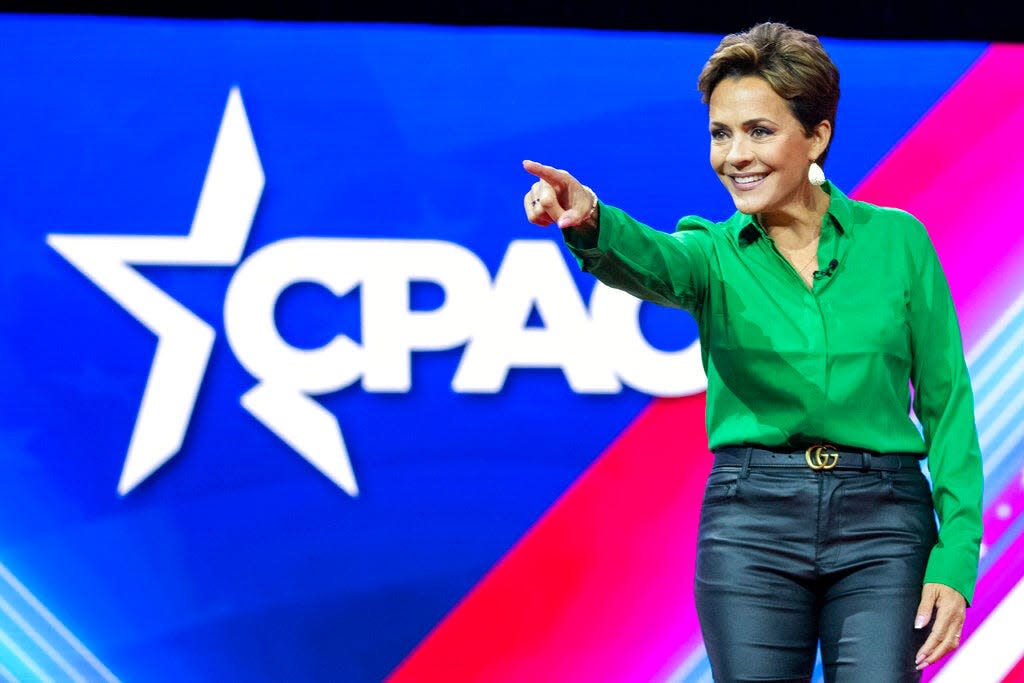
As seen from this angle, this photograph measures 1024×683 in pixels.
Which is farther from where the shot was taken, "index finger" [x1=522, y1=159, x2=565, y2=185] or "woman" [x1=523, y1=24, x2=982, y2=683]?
"woman" [x1=523, y1=24, x2=982, y2=683]

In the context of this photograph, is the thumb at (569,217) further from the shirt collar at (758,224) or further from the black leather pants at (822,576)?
the black leather pants at (822,576)

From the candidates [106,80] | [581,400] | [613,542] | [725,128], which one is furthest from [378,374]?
[725,128]

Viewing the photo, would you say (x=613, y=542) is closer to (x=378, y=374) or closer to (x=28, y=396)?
(x=378, y=374)

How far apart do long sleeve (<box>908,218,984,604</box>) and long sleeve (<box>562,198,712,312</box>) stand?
11.6 inches

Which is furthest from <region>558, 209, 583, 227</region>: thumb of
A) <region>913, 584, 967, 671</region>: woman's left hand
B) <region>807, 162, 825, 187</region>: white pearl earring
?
<region>913, 584, 967, 671</region>: woman's left hand

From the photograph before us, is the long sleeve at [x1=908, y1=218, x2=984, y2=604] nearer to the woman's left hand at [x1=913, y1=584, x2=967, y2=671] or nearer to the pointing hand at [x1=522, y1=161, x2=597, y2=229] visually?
the woman's left hand at [x1=913, y1=584, x2=967, y2=671]

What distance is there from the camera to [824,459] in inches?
71.4

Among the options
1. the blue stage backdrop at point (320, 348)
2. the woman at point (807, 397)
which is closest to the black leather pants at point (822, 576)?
the woman at point (807, 397)

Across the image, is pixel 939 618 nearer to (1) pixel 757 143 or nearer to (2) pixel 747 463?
(2) pixel 747 463

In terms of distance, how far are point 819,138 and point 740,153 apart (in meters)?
0.13

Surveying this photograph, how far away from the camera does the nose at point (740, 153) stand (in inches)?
73.2

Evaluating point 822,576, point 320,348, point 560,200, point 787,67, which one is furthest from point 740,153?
point 320,348

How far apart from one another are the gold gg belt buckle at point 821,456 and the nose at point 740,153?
0.40 m

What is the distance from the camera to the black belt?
1.81 meters
